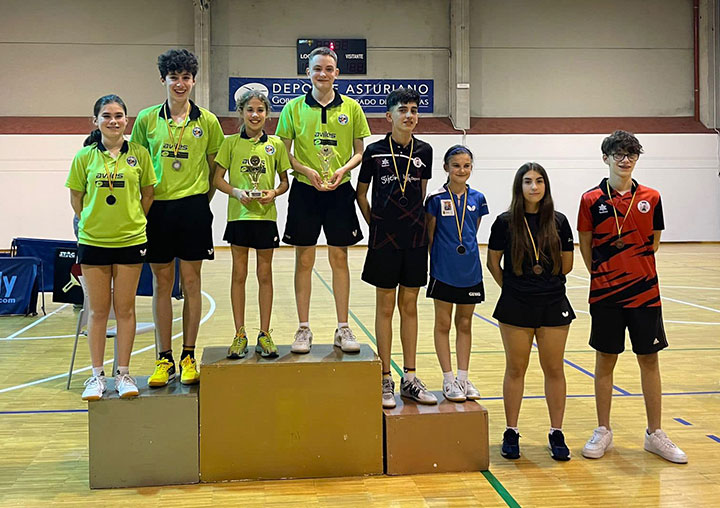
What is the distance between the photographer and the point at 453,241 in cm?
390

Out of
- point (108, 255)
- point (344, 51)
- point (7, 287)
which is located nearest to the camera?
point (108, 255)

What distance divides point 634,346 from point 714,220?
16.2 metres

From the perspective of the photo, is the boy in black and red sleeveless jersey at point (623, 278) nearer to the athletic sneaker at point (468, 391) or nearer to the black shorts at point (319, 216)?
the athletic sneaker at point (468, 391)

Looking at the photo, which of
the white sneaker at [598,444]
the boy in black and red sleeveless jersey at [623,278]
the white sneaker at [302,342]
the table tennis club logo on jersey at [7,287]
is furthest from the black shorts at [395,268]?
the table tennis club logo on jersey at [7,287]

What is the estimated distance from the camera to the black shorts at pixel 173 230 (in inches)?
151

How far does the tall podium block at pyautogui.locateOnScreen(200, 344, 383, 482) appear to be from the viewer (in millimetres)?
3553

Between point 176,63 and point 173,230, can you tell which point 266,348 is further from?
point 176,63

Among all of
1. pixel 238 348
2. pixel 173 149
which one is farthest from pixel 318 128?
pixel 238 348

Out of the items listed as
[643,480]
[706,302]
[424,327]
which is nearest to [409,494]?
[643,480]

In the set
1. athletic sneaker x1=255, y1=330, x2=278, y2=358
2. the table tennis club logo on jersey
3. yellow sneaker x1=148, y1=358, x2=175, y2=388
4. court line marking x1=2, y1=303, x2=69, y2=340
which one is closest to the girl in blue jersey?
athletic sneaker x1=255, y1=330, x2=278, y2=358

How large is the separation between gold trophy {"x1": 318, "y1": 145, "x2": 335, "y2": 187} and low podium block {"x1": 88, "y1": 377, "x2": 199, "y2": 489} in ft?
4.72

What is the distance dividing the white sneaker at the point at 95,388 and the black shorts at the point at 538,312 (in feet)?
7.07

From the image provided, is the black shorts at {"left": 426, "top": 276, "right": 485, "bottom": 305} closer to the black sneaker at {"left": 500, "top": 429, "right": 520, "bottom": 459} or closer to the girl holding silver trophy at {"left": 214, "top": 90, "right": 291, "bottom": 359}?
the black sneaker at {"left": 500, "top": 429, "right": 520, "bottom": 459}

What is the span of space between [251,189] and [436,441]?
5.82 ft
